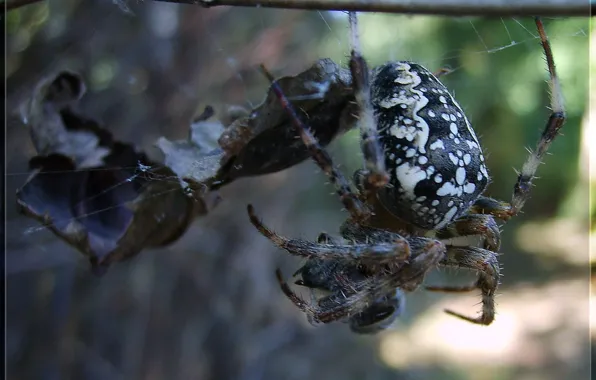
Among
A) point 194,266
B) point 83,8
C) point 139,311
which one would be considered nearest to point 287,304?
point 194,266

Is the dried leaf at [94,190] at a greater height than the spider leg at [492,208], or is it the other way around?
the dried leaf at [94,190]

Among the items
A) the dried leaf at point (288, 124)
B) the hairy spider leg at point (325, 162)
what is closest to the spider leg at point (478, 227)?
the hairy spider leg at point (325, 162)

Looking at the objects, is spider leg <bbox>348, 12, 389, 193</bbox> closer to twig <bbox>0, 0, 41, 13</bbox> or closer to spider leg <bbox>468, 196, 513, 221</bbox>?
spider leg <bbox>468, 196, 513, 221</bbox>

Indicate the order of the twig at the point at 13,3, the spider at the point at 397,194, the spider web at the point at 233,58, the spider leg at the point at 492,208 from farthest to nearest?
the spider leg at the point at 492,208, the spider web at the point at 233,58, the spider at the point at 397,194, the twig at the point at 13,3

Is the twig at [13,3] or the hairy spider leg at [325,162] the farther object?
the hairy spider leg at [325,162]

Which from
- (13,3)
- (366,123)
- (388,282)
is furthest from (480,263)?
(13,3)

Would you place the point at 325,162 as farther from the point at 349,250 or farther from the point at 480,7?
the point at 480,7

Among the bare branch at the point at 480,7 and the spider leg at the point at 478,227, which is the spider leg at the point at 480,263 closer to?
the spider leg at the point at 478,227
